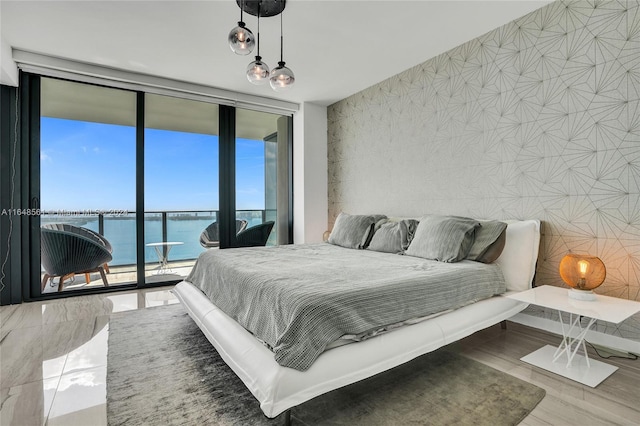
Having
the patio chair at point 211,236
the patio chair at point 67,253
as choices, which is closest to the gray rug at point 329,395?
the patio chair at point 67,253

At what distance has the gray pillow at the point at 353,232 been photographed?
3.63 m

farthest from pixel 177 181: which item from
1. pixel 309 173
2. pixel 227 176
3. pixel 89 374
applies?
pixel 89 374

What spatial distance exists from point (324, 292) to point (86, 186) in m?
3.80

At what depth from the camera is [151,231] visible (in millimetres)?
4352

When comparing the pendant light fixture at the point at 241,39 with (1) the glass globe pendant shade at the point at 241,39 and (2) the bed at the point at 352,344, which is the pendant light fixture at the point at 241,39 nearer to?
(1) the glass globe pendant shade at the point at 241,39

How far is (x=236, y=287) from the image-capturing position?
6.97 ft

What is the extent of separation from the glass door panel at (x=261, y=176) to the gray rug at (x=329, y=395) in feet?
9.09

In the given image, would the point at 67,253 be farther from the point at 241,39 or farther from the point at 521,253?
the point at 521,253

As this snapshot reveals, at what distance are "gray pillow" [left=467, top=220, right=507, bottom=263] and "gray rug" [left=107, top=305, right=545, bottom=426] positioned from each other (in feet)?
2.70

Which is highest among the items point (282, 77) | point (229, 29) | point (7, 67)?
point (229, 29)

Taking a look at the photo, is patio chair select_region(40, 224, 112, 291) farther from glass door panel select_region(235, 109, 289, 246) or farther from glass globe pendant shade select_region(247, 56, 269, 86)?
glass globe pendant shade select_region(247, 56, 269, 86)

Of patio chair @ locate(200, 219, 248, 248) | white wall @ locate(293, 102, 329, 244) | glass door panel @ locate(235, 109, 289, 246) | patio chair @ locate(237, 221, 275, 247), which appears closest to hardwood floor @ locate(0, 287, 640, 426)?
patio chair @ locate(200, 219, 248, 248)

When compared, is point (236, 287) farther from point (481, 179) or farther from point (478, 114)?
point (478, 114)

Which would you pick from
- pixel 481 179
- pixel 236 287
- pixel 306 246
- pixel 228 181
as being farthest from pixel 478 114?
pixel 228 181
